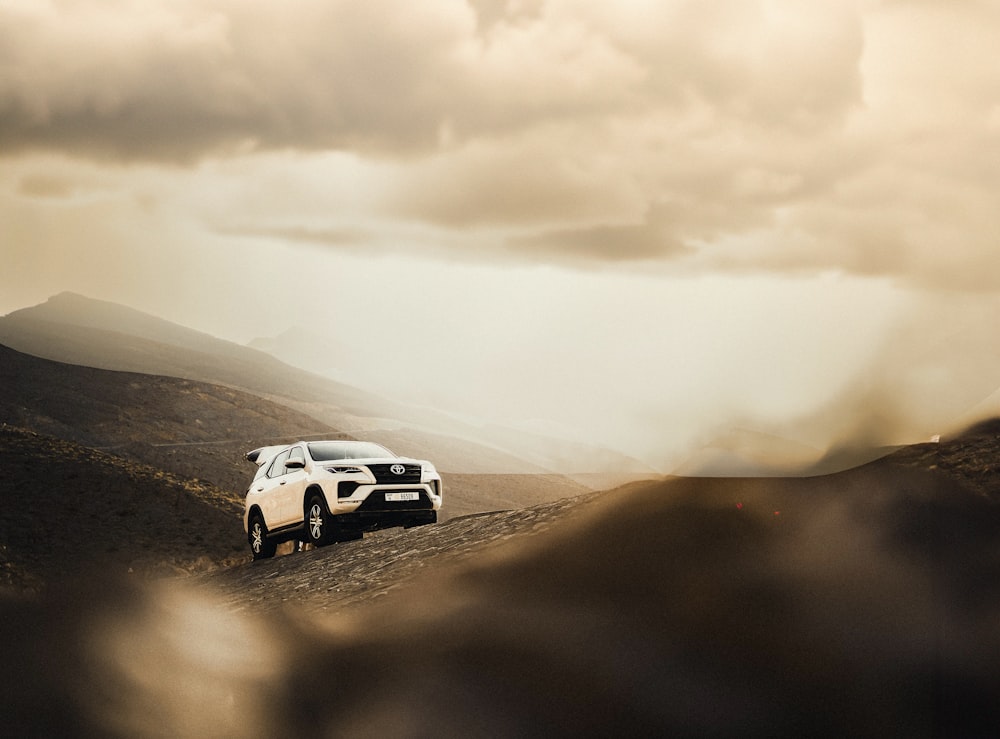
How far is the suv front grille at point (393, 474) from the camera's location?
16359mm

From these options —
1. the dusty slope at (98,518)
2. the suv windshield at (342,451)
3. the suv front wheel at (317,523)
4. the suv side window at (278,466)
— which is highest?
the suv windshield at (342,451)

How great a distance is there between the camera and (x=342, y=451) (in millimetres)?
17281

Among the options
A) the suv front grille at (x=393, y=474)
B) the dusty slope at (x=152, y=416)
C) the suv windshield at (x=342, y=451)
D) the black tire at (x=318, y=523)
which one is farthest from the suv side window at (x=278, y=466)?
the dusty slope at (x=152, y=416)

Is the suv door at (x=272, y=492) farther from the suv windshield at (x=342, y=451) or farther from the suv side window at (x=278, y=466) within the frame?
the suv windshield at (x=342, y=451)

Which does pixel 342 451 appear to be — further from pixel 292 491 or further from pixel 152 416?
pixel 152 416

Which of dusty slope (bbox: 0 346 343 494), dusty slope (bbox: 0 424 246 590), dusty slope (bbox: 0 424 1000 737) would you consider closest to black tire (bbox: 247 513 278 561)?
dusty slope (bbox: 0 424 246 590)

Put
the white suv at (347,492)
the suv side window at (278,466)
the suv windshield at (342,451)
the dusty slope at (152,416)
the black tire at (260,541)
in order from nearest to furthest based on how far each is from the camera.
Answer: the white suv at (347,492), the suv windshield at (342,451), the suv side window at (278,466), the black tire at (260,541), the dusty slope at (152,416)

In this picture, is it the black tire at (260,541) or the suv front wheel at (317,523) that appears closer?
the suv front wheel at (317,523)

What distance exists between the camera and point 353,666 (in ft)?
29.2

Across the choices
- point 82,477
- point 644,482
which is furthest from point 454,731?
point 82,477

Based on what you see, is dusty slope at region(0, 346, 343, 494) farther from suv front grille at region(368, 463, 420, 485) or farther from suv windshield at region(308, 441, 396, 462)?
suv front grille at region(368, 463, 420, 485)

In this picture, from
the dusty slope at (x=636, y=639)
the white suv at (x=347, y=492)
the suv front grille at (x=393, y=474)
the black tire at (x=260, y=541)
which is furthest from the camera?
the black tire at (x=260, y=541)

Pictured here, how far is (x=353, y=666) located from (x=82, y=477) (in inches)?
1015

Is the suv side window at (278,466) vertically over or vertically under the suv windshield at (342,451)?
under
